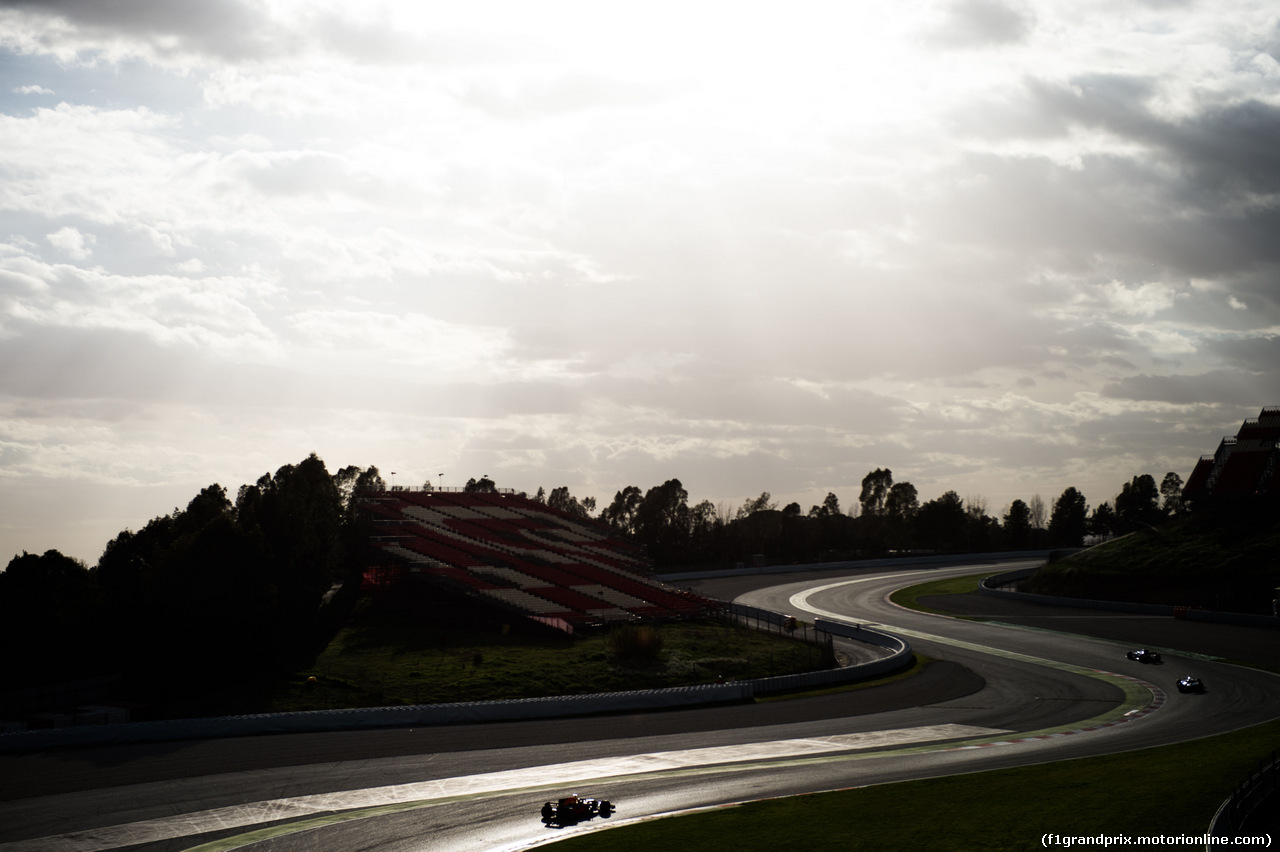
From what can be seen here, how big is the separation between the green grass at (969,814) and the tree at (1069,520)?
141 m

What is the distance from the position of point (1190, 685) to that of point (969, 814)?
978 inches

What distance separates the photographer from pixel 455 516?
98.0 meters

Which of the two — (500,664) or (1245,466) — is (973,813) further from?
(1245,466)

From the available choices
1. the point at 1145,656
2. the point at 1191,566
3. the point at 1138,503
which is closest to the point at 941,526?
the point at 1138,503

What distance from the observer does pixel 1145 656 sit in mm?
48000

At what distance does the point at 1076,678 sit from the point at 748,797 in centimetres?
2690

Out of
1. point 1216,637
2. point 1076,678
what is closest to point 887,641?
point 1076,678

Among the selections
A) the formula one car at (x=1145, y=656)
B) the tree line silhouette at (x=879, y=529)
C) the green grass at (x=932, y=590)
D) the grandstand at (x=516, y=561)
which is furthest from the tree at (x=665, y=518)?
the formula one car at (x=1145, y=656)

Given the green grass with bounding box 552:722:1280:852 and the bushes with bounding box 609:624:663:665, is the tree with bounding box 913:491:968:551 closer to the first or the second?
the bushes with bounding box 609:624:663:665

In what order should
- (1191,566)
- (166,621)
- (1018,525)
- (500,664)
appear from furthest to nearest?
(1018,525)
(1191,566)
(500,664)
(166,621)

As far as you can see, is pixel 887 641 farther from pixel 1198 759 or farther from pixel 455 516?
pixel 455 516

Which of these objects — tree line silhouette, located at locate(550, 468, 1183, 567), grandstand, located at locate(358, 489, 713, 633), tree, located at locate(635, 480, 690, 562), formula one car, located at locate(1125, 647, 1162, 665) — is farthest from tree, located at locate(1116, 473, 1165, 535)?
formula one car, located at locate(1125, 647, 1162, 665)

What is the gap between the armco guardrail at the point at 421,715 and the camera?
29.2 meters

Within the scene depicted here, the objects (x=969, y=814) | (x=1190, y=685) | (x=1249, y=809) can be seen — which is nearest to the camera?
(x=969, y=814)
